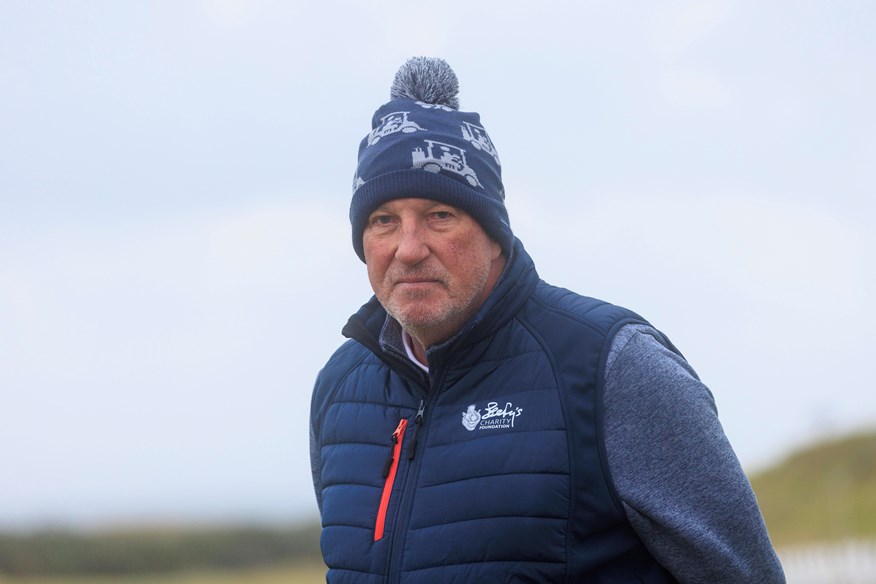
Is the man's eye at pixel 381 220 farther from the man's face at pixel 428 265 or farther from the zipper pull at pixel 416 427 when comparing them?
the zipper pull at pixel 416 427

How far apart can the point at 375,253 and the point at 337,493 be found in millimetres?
692

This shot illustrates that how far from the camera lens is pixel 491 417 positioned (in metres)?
3.24

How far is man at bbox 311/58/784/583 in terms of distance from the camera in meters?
3.08

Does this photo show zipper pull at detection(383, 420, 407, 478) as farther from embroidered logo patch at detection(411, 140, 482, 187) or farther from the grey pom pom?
the grey pom pom

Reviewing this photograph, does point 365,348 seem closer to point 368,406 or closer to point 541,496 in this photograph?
point 368,406

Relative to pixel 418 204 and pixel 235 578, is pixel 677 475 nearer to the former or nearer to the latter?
pixel 418 204

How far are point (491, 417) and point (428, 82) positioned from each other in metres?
1.05

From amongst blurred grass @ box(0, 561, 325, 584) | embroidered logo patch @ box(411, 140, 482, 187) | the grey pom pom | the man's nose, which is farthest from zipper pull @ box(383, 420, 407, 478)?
blurred grass @ box(0, 561, 325, 584)

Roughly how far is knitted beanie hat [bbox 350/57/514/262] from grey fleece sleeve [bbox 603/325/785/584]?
56 centimetres

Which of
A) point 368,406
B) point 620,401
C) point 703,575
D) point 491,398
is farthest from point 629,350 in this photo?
point 368,406

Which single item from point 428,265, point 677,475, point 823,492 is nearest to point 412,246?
point 428,265

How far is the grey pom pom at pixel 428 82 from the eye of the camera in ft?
12.1

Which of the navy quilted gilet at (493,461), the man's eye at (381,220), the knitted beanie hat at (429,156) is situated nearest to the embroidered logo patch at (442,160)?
the knitted beanie hat at (429,156)

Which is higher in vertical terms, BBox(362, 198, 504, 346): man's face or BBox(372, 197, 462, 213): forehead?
BBox(372, 197, 462, 213): forehead
